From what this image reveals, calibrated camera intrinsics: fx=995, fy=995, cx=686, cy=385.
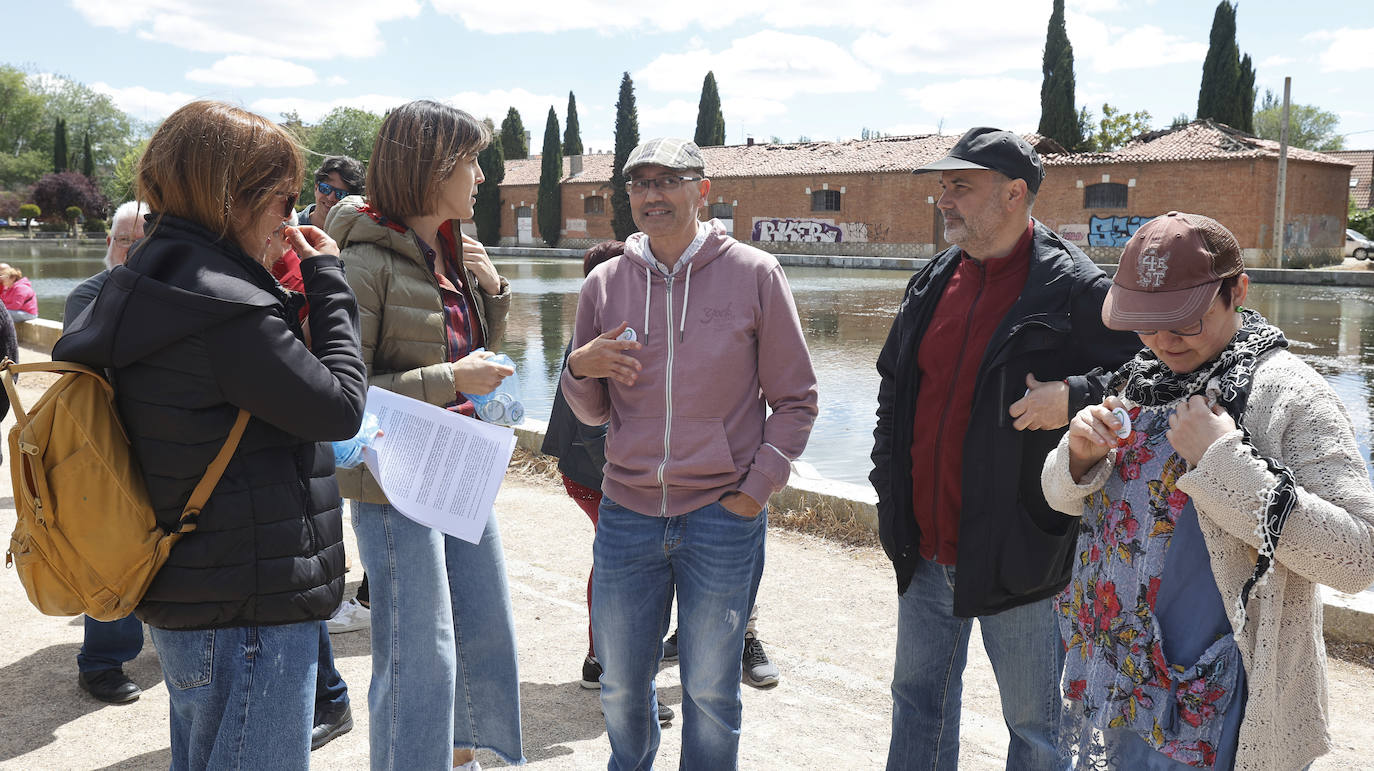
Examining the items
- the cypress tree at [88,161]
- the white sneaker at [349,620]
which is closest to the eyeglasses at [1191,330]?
the white sneaker at [349,620]

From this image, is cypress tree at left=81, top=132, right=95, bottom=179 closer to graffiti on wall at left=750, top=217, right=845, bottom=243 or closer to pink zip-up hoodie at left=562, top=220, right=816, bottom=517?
graffiti on wall at left=750, top=217, right=845, bottom=243

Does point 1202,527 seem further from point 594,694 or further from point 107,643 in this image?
point 107,643

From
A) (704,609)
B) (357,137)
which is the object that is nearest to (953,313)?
(704,609)

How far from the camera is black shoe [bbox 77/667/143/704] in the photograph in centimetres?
401

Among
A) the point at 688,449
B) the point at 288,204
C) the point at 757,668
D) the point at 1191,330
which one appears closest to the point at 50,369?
the point at 288,204

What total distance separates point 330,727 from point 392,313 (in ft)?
5.72

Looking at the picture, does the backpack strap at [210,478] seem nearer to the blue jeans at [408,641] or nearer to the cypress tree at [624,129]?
the blue jeans at [408,641]

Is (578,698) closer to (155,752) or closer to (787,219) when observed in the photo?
(155,752)

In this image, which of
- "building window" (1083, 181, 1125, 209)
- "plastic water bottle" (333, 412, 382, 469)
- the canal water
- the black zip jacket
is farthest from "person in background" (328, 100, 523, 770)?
"building window" (1083, 181, 1125, 209)

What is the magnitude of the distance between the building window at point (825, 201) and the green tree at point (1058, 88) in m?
9.90

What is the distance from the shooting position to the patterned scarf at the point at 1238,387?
1882 millimetres

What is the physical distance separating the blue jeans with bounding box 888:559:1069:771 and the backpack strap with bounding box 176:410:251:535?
196 centimetres

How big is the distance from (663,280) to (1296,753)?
199cm

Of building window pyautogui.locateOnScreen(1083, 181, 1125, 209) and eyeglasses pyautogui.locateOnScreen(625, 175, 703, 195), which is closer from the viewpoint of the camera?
eyeglasses pyautogui.locateOnScreen(625, 175, 703, 195)
